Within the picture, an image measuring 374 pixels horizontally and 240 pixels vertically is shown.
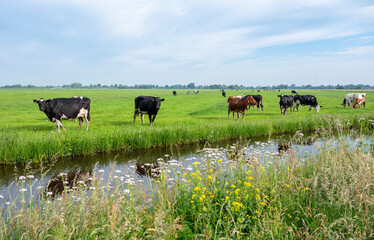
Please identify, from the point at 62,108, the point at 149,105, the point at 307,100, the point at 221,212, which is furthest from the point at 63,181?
the point at 307,100

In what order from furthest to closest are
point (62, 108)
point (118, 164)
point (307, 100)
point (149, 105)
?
point (307, 100) → point (149, 105) → point (62, 108) → point (118, 164)

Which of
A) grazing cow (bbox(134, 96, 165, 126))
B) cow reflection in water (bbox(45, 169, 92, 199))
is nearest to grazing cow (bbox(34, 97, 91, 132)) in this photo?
grazing cow (bbox(134, 96, 165, 126))

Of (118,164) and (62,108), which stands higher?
(62,108)

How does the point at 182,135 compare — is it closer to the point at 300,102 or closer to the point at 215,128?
the point at 215,128

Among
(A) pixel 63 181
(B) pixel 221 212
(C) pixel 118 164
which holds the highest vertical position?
(B) pixel 221 212

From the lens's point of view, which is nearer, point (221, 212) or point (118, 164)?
point (221, 212)

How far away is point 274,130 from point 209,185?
13525 mm

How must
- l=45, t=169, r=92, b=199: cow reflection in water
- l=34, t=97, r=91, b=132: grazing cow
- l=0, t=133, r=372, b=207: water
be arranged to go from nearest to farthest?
1. l=45, t=169, r=92, b=199: cow reflection in water
2. l=0, t=133, r=372, b=207: water
3. l=34, t=97, r=91, b=132: grazing cow

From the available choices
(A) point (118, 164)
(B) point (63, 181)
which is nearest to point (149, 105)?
(A) point (118, 164)

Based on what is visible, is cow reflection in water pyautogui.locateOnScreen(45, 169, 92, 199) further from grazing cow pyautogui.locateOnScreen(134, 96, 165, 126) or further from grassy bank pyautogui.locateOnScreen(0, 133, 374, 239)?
grazing cow pyautogui.locateOnScreen(134, 96, 165, 126)

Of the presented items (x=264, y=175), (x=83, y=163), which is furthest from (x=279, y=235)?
(x=83, y=163)

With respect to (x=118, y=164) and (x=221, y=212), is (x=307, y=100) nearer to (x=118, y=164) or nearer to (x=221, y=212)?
(x=118, y=164)

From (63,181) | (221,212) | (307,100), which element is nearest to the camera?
(221,212)

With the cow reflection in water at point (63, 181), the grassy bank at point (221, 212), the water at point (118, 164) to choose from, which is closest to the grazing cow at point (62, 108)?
the water at point (118, 164)
